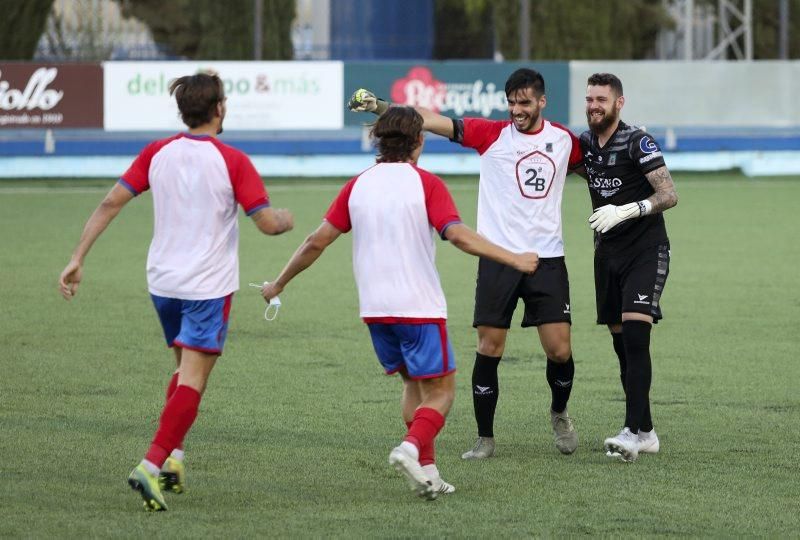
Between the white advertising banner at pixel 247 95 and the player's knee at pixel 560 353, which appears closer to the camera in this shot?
the player's knee at pixel 560 353

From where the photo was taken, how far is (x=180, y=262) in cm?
640

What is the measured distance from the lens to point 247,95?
27.4 m

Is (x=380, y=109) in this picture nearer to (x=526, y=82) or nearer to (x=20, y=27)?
(x=526, y=82)

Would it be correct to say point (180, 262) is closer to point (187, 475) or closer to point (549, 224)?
point (187, 475)

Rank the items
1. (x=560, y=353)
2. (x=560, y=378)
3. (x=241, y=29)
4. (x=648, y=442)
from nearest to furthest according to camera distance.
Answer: (x=648, y=442), (x=560, y=353), (x=560, y=378), (x=241, y=29)

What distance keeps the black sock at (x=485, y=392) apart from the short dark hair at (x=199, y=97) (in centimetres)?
212

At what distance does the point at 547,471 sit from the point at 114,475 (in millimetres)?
2009

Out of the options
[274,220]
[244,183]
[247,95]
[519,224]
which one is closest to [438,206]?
[274,220]

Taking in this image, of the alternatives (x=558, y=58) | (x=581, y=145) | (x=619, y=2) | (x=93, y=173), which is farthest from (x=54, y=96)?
(x=581, y=145)

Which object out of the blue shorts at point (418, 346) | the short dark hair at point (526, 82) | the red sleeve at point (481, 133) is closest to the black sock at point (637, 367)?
the red sleeve at point (481, 133)

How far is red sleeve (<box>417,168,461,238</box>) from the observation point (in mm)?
6414

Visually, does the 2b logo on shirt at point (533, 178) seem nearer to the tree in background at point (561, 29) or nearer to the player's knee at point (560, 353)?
the player's knee at point (560, 353)

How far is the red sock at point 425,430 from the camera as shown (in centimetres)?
645

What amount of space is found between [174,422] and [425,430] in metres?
1.05
